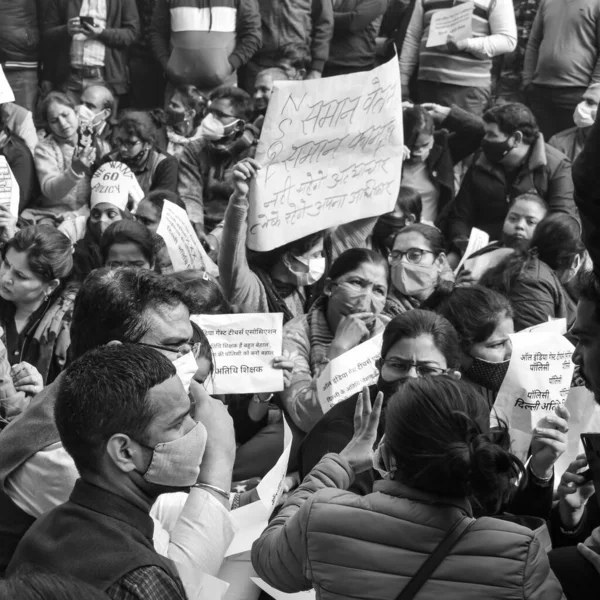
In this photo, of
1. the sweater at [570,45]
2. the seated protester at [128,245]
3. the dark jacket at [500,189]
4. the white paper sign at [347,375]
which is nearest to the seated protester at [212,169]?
the dark jacket at [500,189]

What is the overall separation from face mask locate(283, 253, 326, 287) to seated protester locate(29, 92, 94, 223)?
2069 millimetres

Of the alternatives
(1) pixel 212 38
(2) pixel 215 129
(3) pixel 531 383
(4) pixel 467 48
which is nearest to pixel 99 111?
(1) pixel 212 38

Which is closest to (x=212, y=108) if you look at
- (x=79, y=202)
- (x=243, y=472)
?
(x=79, y=202)

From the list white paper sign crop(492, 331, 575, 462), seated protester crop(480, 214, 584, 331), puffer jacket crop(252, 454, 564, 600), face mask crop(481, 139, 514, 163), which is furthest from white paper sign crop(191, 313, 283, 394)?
face mask crop(481, 139, 514, 163)

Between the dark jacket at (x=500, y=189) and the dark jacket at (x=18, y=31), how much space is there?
13.6 feet

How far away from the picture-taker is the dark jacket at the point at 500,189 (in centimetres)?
695

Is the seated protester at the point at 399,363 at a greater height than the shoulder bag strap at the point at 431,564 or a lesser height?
lesser

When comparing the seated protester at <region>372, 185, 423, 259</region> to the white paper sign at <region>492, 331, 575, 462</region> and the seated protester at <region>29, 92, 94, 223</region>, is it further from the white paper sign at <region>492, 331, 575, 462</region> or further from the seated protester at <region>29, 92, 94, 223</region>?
the white paper sign at <region>492, 331, 575, 462</region>

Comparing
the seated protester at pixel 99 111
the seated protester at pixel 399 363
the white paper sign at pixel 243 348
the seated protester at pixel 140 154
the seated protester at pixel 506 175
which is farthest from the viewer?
the seated protester at pixel 99 111

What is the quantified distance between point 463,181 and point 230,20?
2766 mm

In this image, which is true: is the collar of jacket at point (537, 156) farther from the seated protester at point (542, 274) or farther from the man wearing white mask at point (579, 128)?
the seated protester at point (542, 274)

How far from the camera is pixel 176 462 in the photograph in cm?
237

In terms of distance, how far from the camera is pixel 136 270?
3066 millimetres

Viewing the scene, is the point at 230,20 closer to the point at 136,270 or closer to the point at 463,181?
the point at 463,181
